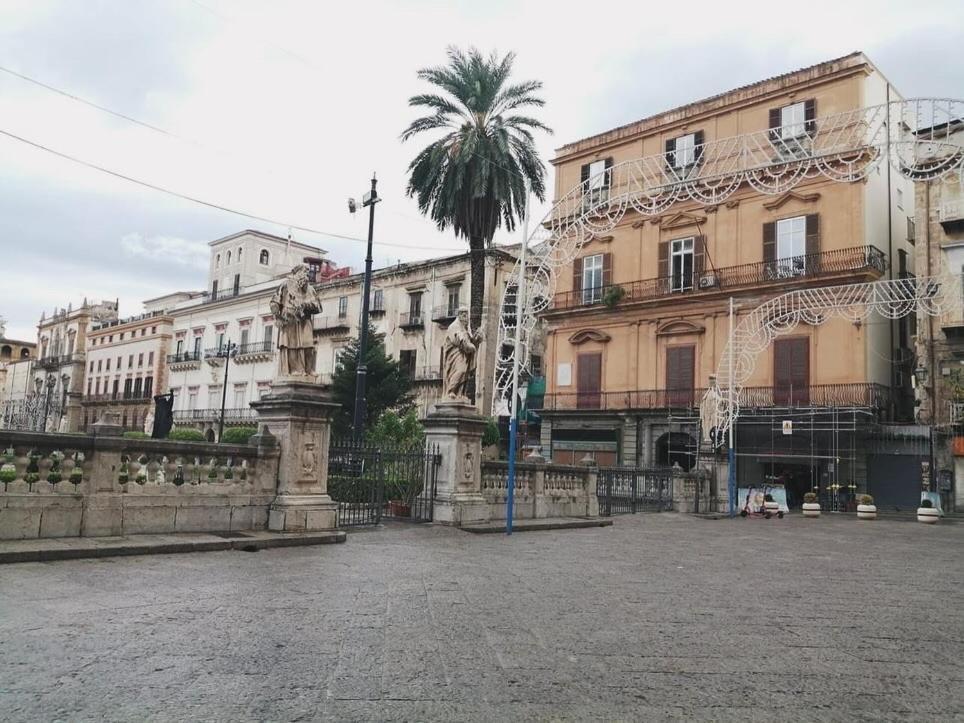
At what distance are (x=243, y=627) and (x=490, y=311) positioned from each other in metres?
A: 35.0

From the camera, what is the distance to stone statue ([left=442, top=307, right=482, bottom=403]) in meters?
14.5

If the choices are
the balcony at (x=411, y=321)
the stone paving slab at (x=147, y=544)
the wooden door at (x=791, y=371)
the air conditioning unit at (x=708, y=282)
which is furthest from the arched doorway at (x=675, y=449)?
the stone paving slab at (x=147, y=544)

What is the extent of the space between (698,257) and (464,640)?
29738 millimetres

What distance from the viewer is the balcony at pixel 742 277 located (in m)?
28.2

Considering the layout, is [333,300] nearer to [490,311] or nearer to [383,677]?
[490,311]

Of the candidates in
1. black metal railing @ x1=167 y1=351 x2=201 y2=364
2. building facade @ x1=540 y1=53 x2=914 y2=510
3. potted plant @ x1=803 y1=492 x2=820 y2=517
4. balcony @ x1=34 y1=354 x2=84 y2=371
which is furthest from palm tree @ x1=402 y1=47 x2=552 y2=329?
balcony @ x1=34 y1=354 x2=84 y2=371

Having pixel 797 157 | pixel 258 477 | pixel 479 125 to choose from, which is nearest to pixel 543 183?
pixel 479 125

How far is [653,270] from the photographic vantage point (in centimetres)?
3441

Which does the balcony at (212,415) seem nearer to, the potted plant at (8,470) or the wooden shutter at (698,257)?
the wooden shutter at (698,257)

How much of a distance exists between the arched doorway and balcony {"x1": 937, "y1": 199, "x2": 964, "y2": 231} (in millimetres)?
11792

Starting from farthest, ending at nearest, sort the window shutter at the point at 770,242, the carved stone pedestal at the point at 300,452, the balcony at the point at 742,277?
the window shutter at the point at 770,242
the balcony at the point at 742,277
the carved stone pedestal at the point at 300,452

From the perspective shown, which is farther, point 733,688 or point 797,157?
point 797,157

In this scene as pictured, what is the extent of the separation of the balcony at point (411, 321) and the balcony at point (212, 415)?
14127 mm

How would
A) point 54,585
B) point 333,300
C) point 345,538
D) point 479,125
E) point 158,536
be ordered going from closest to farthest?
point 54,585
point 158,536
point 345,538
point 479,125
point 333,300
